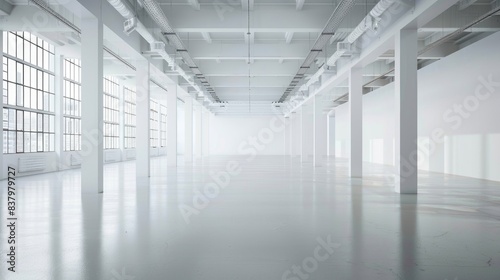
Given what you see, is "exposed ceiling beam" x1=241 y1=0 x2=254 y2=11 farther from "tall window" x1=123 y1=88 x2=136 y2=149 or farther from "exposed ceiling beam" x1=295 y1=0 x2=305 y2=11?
"tall window" x1=123 y1=88 x2=136 y2=149

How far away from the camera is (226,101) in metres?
37.4

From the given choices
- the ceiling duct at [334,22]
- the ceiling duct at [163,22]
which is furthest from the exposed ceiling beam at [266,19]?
the ceiling duct at [334,22]

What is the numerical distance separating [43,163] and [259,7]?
13.5 metres

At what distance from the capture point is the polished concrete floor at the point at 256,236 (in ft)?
14.7

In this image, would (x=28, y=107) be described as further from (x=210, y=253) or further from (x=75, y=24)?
(x=210, y=253)

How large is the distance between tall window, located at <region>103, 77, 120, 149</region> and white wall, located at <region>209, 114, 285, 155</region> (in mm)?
17450

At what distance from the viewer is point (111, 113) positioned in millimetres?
29688

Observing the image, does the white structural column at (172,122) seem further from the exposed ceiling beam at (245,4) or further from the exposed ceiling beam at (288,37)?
the exposed ceiling beam at (245,4)

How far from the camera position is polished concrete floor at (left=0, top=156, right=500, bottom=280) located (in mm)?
4484

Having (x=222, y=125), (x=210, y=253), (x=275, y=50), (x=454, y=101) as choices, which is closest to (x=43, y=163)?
(x=275, y=50)

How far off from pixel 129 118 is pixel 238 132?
16.8 m

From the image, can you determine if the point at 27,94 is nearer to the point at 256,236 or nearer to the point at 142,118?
the point at 142,118

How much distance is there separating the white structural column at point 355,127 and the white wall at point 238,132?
3019 cm

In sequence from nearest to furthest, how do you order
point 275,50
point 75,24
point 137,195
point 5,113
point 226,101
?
point 137,195, point 75,24, point 5,113, point 275,50, point 226,101
